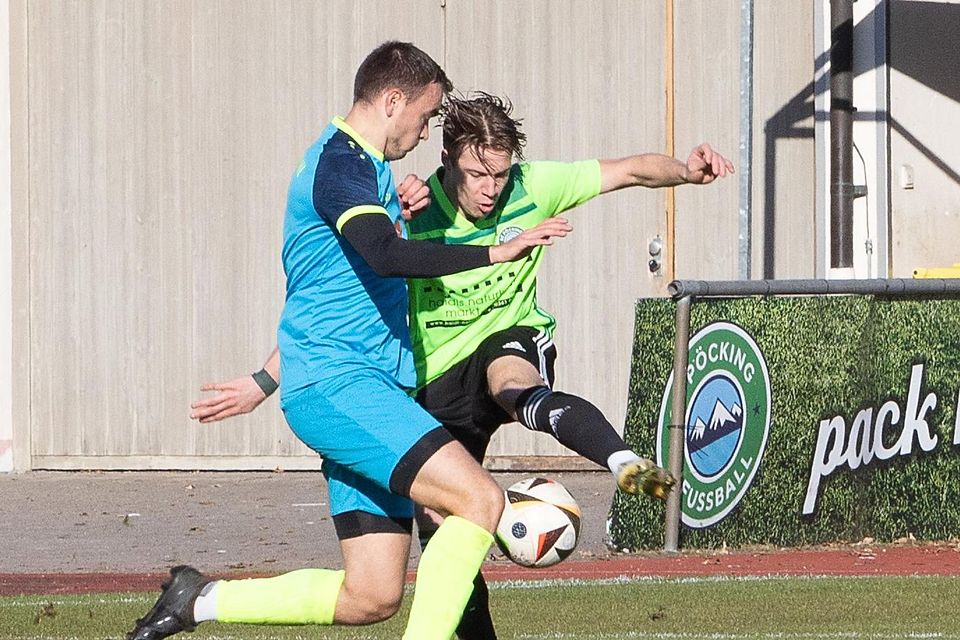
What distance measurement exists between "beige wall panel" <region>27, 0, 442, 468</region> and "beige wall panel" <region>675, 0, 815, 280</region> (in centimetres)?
217

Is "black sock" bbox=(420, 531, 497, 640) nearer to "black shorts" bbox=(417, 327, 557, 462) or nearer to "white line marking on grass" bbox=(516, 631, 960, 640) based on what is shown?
"black shorts" bbox=(417, 327, 557, 462)

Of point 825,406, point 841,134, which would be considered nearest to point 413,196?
point 825,406

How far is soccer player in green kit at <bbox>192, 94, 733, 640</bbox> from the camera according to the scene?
622cm

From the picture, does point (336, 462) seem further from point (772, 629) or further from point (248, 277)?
point (248, 277)

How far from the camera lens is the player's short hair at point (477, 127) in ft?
20.4

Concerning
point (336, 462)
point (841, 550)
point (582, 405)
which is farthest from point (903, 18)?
point (336, 462)

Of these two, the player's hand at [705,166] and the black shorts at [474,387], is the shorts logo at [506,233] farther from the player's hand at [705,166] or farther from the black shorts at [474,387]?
the player's hand at [705,166]

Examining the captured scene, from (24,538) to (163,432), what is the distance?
3296mm

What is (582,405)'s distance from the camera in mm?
6004

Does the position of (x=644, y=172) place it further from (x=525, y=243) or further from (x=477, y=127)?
(x=525, y=243)

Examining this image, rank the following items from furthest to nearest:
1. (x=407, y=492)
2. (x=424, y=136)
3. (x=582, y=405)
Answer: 1. (x=582, y=405)
2. (x=424, y=136)
3. (x=407, y=492)

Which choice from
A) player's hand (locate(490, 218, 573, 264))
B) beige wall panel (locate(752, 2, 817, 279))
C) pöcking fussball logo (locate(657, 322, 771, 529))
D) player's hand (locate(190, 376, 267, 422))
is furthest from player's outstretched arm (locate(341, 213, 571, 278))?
beige wall panel (locate(752, 2, 817, 279))

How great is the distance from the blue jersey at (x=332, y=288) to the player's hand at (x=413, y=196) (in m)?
0.83

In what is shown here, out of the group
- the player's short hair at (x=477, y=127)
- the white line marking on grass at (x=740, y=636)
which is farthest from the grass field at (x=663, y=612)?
the player's short hair at (x=477, y=127)
